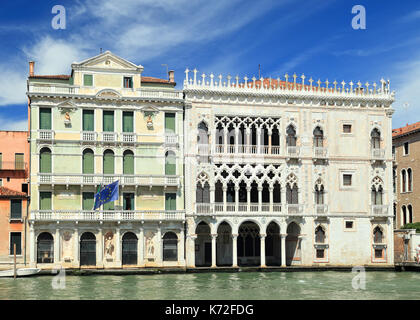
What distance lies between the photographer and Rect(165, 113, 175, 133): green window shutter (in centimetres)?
3647

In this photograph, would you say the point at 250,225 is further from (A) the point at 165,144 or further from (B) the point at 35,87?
(B) the point at 35,87

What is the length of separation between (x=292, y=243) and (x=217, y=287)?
39.3 ft

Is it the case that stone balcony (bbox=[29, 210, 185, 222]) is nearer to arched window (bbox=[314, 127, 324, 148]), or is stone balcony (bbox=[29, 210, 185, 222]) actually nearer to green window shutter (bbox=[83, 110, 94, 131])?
green window shutter (bbox=[83, 110, 94, 131])

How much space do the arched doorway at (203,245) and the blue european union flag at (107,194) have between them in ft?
21.7

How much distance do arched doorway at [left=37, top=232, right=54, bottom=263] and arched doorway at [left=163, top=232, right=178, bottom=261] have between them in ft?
20.6

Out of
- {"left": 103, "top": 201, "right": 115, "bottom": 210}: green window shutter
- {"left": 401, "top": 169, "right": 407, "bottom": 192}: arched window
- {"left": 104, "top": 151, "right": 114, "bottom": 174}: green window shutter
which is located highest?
{"left": 104, "top": 151, "right": 114, "bottom": 174}: green window shutter

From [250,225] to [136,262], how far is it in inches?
309

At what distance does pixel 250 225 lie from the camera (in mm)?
38906

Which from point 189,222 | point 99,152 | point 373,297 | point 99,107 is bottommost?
point 373,297

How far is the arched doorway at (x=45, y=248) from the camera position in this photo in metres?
33.9

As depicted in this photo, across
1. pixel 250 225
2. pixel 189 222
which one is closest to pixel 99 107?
pixel 189 222

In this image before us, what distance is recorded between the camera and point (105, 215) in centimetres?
3466

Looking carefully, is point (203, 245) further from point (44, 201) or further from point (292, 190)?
point (44, 201)

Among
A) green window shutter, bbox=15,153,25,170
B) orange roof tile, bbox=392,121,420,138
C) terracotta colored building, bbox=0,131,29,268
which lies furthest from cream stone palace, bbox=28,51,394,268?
orange roof tile, bbox=392,121,420,138
